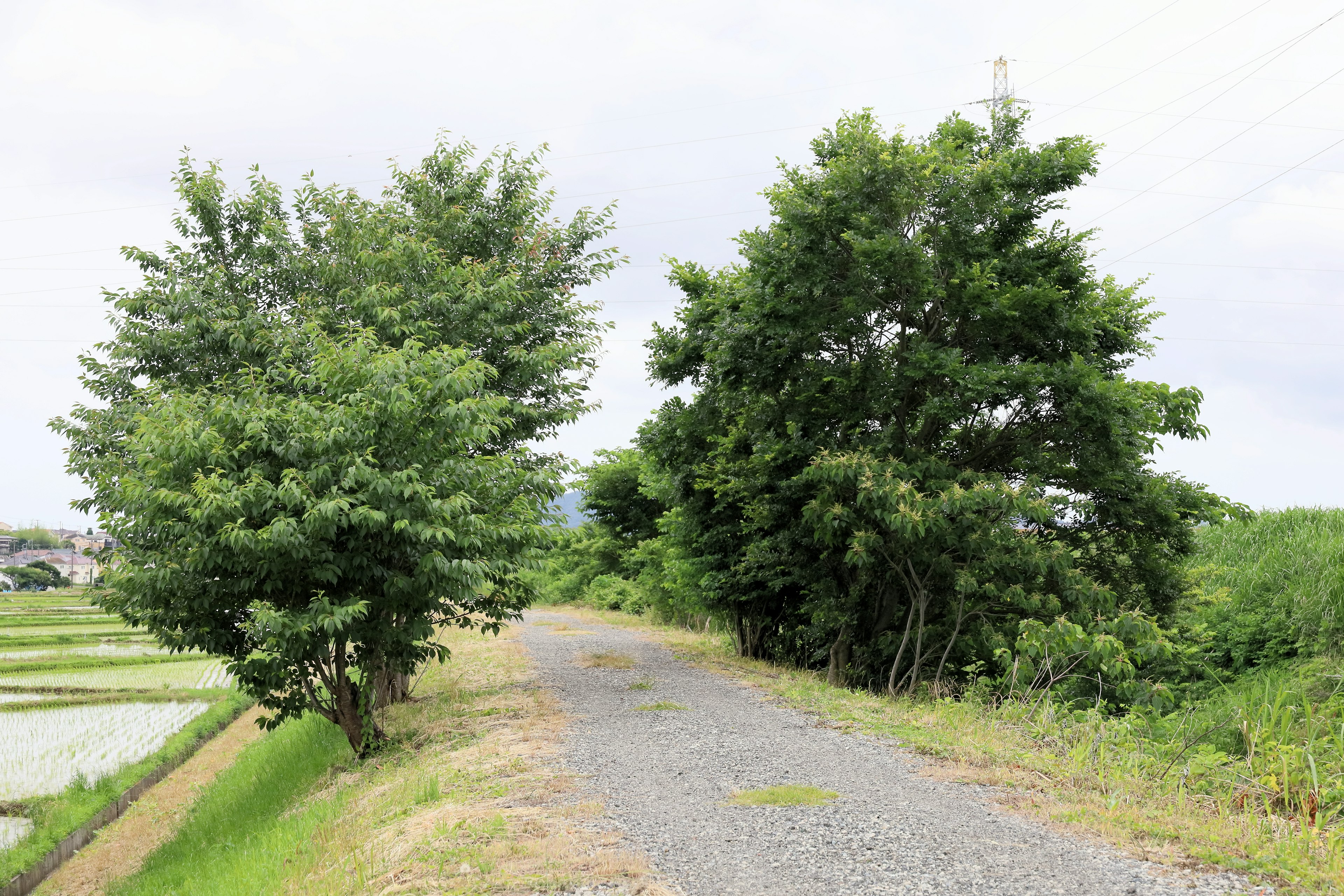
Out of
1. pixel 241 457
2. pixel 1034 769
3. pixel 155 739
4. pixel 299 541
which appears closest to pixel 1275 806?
pixel 1034 769

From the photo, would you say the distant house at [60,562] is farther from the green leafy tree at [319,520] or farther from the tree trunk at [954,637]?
the tree trunk at [954,637]

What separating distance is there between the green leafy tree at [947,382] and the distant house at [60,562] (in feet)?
308

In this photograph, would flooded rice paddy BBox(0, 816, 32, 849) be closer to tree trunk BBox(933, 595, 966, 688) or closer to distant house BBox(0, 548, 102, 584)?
tree trunk BBox(933, 595, 966, 688)

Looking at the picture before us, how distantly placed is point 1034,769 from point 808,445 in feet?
22.7

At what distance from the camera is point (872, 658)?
1437 cm

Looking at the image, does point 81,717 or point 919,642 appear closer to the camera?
point 919,642

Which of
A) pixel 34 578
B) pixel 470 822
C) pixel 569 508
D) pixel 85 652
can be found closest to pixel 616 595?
pixel 85 652

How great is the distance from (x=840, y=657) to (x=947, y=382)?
5045mm

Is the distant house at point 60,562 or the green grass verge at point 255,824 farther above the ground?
the green grass verge at point 255,824

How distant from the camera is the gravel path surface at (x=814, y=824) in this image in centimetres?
476

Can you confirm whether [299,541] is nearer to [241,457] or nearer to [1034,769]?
[241,457]

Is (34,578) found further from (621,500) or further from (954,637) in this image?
(954,637)

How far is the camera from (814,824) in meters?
5.86

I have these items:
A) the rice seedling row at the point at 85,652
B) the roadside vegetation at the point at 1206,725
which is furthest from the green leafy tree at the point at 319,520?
the rice seedling row at the point at 85,652
